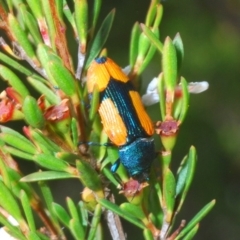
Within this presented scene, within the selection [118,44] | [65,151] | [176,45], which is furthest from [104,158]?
[118,44]

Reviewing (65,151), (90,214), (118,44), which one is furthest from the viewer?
(118,44)

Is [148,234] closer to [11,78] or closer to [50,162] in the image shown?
[50,162]

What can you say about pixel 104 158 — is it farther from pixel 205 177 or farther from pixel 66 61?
pixel 205 177

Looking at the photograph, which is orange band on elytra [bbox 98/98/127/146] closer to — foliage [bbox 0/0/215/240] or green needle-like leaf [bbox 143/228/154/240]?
foliage [bbox 0/0/215/240]

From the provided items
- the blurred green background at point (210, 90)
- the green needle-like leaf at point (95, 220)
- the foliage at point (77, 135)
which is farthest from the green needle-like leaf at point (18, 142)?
the blurred green background at point (210, 90)

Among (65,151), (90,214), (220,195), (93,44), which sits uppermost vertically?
(93,44)

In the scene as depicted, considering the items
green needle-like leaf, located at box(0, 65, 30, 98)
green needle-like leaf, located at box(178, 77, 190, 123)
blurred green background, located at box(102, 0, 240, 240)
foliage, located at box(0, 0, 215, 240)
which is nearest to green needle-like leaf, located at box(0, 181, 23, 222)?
foliage, located at box(0, 0, 215, 240)
